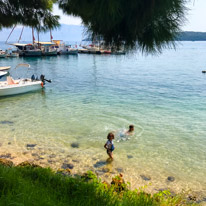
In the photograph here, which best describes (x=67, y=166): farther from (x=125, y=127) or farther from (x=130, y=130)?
(x=125, y=127)

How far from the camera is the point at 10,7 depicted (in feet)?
18.8

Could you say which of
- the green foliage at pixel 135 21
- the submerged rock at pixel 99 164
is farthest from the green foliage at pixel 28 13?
the submerged rock at pixel 99 164

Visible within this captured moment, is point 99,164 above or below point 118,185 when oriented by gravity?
below

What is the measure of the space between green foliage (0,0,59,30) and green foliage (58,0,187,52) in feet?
8.74

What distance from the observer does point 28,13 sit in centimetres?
602

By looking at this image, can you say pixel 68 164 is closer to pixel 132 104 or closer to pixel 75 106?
pixel 75 106

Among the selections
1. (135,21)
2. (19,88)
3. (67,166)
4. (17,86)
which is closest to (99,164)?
(67,166)

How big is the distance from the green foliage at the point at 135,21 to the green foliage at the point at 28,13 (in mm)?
2664

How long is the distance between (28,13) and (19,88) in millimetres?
16810

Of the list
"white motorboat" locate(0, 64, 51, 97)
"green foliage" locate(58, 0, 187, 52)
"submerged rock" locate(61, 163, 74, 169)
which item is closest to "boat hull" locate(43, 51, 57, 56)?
"white motorboat" locate(0, 64, 51, 97)

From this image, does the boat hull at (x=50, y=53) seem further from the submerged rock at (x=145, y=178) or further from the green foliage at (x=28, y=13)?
the submerged rock at (x=145, y=178)

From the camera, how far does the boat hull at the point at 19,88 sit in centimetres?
2053

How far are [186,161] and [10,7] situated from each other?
934 centimetres

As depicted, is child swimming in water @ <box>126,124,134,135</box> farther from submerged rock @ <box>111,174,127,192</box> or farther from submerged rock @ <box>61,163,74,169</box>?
submerged rock @ <box>111,174,127,192</box>
